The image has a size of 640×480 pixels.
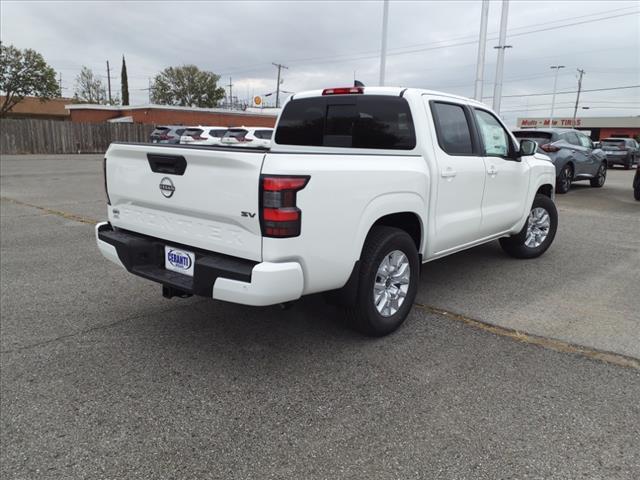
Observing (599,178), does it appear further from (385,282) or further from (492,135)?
(385,282)

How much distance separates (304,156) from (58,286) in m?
3.48

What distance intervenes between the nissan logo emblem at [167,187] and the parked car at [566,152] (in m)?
11.0

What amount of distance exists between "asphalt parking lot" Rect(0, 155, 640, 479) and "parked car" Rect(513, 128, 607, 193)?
8.21 meters

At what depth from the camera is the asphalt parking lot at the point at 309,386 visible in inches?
99.3

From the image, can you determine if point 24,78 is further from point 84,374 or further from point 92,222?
point 84,374

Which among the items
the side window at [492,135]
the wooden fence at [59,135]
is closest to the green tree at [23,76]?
the wooden fence at [59,135]

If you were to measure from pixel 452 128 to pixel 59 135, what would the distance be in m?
31.9

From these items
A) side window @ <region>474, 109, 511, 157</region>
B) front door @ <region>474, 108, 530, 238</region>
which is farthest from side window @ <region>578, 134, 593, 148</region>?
side window @ <region>474, 109, 511, 157</region>

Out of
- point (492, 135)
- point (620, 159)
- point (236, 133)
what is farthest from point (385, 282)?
point (620, 159)

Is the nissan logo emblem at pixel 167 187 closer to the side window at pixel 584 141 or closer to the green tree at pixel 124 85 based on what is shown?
the side window at pixel 584 141

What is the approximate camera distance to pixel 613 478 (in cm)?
239

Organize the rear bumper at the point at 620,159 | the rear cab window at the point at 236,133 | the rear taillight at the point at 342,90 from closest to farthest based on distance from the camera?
the rear taillight at the point at 342,90, the rear cab window at the point at 236,133, the rear bumper at the point at 620,159

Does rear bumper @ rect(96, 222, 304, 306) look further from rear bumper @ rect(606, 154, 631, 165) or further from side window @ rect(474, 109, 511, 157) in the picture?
rear bumper @ rect(606, 154, 631, 165)

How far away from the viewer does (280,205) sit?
2861 millimetres
